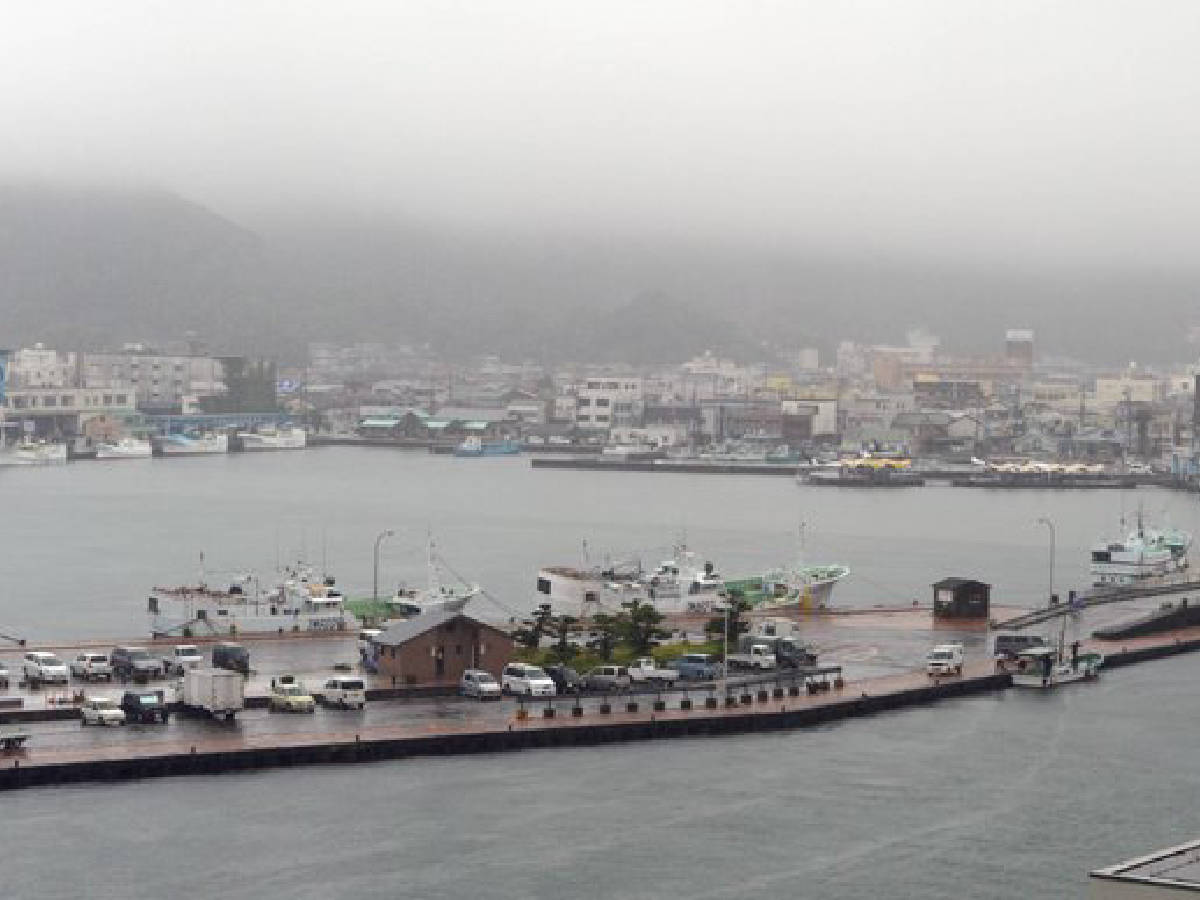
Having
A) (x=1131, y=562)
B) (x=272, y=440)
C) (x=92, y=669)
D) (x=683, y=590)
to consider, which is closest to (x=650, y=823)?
(x=92, y=669)

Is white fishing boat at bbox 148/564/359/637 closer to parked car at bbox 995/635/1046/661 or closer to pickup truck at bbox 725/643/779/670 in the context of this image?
pickup truck at bbox 725/643/779/670

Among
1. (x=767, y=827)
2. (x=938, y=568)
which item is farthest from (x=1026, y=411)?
(x=767, y=827)

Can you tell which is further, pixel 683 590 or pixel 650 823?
pixel 683 590

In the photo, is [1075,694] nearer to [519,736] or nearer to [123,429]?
[519,736]

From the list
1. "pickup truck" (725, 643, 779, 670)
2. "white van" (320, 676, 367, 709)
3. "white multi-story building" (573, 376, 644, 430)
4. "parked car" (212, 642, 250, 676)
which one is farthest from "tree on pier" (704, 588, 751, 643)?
"white multi-story building" (573, 376, 644, 430)

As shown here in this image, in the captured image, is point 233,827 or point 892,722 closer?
point 233,827

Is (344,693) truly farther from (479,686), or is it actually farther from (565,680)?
(565,680)
